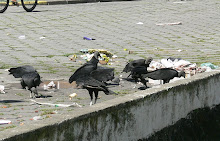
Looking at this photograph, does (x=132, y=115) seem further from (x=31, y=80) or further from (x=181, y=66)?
(x=181, y=66)

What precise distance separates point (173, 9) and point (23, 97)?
1209 cm

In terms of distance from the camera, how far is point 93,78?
6809 mm

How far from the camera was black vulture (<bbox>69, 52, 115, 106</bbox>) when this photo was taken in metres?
6.61

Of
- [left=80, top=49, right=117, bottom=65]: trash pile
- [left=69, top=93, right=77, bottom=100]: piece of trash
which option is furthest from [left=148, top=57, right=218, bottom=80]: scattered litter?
[left=69, top=93, right=77, bottom=100]: piece of trash

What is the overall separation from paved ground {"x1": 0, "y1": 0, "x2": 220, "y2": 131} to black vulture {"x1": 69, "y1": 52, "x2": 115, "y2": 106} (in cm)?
38

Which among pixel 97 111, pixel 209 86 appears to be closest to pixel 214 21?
pixel 209 86

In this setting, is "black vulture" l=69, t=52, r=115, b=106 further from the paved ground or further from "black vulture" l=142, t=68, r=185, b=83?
"black vulture" l=142, t=68, r=185, b=83

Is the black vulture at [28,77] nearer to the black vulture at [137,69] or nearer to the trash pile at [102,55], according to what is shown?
the black vulture at [137,69]

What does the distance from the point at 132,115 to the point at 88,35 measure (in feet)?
27.7

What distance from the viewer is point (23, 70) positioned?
7508 millimetres

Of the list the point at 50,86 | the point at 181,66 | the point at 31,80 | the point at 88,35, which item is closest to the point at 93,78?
the point at 31,80

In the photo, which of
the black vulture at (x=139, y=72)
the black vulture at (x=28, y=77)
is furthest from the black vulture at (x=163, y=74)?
the black vulture at (x=28, y=77)

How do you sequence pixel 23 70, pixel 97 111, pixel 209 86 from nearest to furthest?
pixel 97 111, pixel 209 86, pixel 23 70

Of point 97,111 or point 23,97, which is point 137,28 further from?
point 97,111
